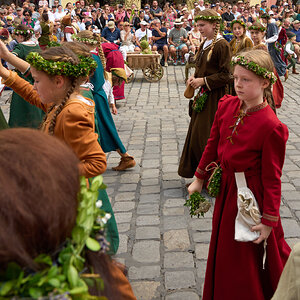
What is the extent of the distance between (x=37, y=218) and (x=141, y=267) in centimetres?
263

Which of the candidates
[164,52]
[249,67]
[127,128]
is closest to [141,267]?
[249,67]

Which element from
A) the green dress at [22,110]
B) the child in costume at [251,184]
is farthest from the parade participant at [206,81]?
the green dress at [22,110]

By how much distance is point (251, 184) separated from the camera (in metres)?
2.41

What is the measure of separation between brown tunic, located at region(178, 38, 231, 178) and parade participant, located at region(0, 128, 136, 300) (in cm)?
360

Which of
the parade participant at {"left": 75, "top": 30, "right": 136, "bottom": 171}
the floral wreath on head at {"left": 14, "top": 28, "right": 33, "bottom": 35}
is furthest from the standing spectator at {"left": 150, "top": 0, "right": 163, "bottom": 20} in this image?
the parade participant at {"left": 75, "top": 30, "right": 136, "bottom": 171}

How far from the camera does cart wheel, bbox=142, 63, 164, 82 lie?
13.3 metres

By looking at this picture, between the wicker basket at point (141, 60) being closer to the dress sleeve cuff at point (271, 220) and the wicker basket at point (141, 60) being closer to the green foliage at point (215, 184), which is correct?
the green foliage at point (215, 184)

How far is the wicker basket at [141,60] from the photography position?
42.9 ft

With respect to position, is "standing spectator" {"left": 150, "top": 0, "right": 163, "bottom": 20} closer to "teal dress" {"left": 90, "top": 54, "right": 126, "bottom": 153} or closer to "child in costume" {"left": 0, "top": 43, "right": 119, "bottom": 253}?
"teal dress" {"left": 90, "top": 54, "right": 126, "bottom": 153}

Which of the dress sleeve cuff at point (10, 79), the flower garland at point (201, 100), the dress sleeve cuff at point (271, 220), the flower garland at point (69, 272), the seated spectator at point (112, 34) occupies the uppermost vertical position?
the flower garland at point (69, 272)

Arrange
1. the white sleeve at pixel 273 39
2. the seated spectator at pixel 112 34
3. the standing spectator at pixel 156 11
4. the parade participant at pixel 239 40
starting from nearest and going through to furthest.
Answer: the parade participant at pixel 239 40
the white sleeve at pixel 273 39
the seated spectator at pixel 112 34
the standing spectator at pixel 156 11

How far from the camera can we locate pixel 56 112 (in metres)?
2.43

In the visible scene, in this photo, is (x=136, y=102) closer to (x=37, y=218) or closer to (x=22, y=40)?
(x=22, y=40)

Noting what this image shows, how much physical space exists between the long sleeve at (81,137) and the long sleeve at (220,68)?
231 centimetres
